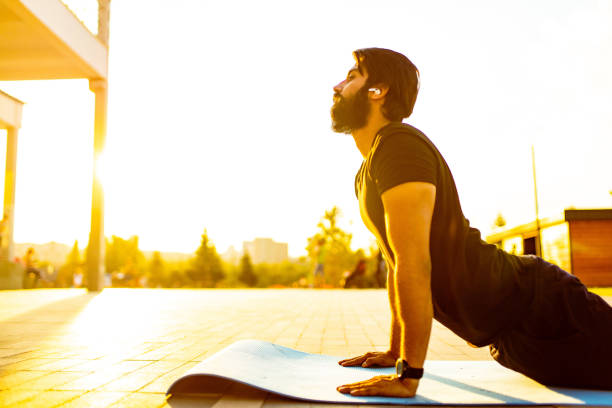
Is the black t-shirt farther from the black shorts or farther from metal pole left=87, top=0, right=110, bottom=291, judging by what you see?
metal pole left=87, top=0, right=110, bottom=291

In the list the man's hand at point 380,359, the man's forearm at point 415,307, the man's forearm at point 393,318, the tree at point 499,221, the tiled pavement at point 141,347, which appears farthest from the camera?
the tree at point 499,221

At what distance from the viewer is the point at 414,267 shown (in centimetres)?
209

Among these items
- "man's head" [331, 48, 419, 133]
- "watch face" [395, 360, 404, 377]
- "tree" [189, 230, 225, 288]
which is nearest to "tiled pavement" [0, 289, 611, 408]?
"watch face" [395, 360, 404, 377]

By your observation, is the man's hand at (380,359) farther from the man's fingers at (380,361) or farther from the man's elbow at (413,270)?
the man's elbow at (413,270)

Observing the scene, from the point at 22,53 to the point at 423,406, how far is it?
544 inches

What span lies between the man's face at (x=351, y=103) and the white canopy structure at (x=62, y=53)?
9.97 meters

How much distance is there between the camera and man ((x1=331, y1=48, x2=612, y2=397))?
6.89 feet

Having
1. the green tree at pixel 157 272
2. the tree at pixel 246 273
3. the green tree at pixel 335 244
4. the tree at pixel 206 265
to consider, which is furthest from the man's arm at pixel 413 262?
the green tree at pixel 157 272

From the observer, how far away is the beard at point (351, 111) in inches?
98.7

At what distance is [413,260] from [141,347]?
289 centimetres

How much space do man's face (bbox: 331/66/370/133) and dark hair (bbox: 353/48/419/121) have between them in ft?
0.16

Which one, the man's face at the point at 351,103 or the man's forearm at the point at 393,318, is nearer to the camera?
the man's face at the point at 351,103

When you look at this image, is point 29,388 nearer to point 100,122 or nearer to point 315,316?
point 315,316

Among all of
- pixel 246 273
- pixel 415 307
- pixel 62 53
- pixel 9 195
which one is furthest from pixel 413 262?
pixel 246 273
